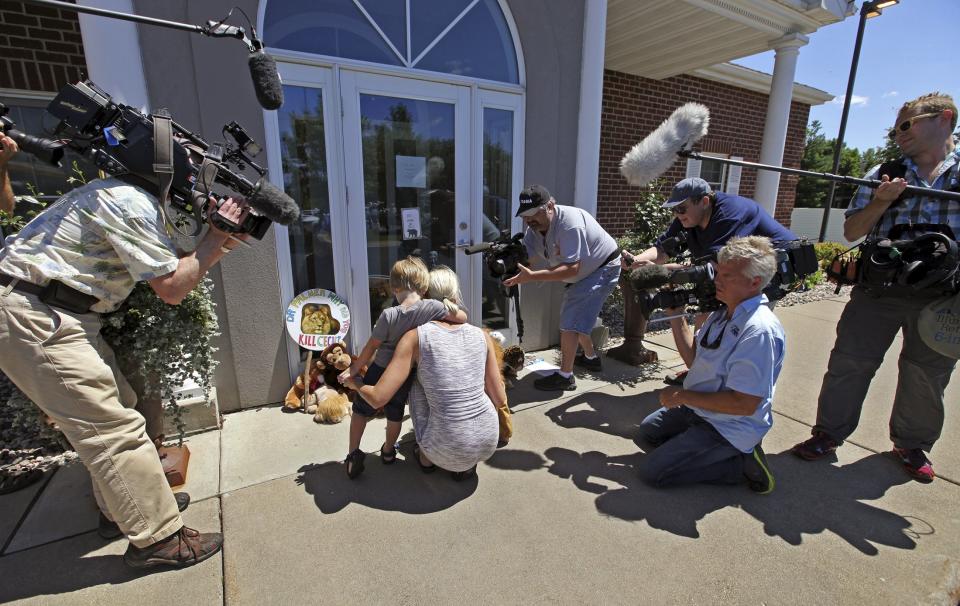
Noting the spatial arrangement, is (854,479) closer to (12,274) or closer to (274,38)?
(12,274)

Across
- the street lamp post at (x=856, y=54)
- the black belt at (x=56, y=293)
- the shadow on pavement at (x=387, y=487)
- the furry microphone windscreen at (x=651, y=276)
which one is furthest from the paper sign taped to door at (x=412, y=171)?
the street lamp post at (x=856, y=54)

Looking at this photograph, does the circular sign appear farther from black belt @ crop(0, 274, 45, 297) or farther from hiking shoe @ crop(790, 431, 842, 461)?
hiking shoe @ crop(790, 431, 842, 461)

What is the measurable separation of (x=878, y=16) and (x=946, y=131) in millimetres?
9476

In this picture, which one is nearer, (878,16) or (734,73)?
(734,73)

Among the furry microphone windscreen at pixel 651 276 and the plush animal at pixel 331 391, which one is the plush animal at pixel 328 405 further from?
the furry microphone windscreen at pixel 651 276

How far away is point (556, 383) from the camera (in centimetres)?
391

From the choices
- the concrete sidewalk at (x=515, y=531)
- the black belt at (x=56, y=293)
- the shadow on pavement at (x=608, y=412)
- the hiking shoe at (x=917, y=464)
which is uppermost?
the black belt at (x=56, y=293)

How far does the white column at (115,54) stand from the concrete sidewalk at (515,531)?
2.18 m

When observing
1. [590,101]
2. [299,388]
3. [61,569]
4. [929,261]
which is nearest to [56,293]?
[61,569]

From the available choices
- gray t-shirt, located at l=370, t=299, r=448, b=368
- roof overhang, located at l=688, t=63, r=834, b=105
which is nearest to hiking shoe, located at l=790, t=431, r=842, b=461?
gray t-shirt, located at l=370, t=299, r=448, b=368

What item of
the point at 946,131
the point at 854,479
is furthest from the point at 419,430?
the point at 946,131

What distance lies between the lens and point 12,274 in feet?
5.66

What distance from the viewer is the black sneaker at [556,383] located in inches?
154

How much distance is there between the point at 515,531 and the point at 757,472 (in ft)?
4.59
